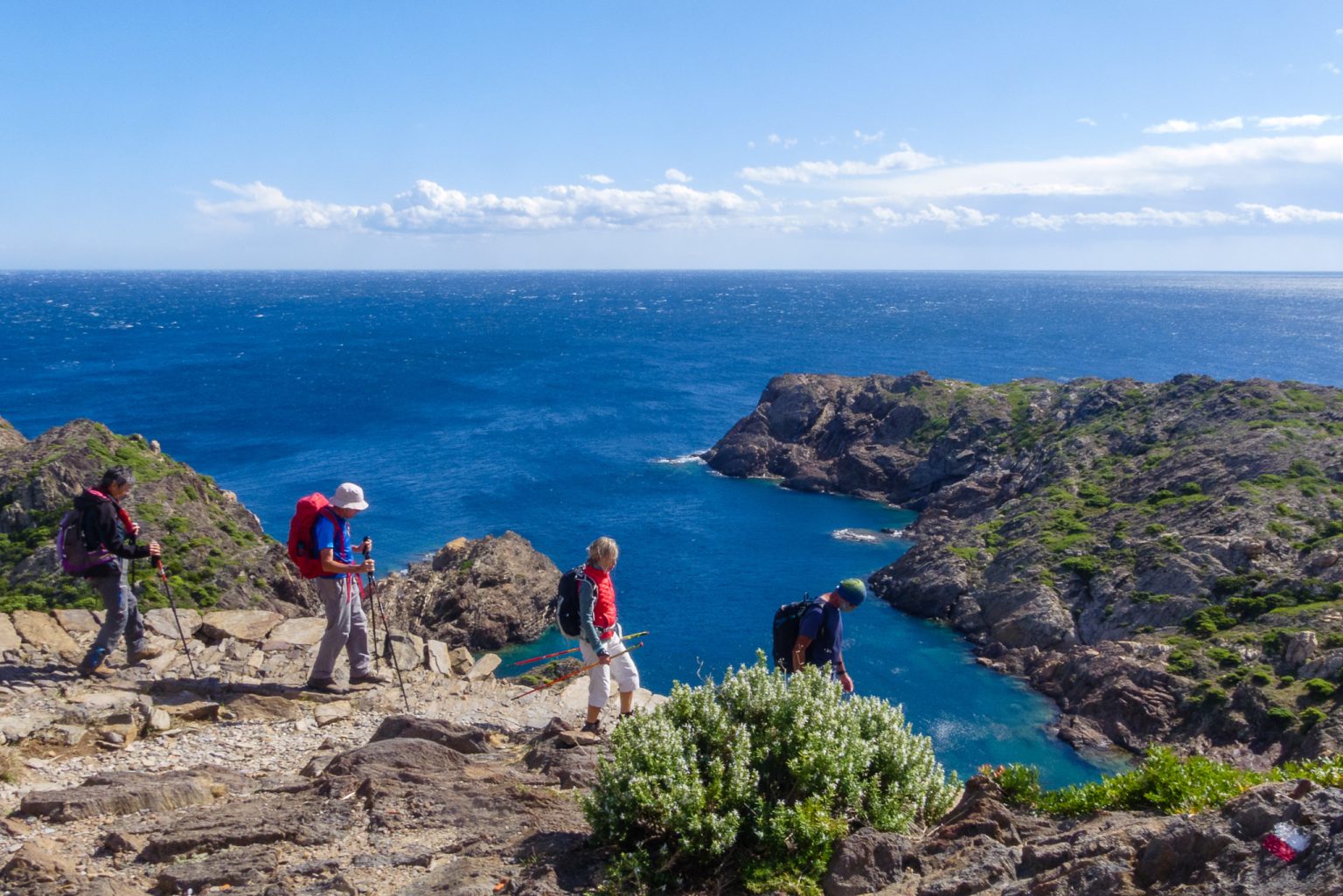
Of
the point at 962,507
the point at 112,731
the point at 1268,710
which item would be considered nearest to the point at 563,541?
the point at 962,507

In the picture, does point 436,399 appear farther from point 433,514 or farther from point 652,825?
point 652,825

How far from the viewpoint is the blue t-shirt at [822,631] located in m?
11.5

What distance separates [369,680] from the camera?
14.8 metres

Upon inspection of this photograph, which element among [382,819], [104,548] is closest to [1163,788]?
[382,819]

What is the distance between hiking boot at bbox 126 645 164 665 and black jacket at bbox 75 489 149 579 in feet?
5.69

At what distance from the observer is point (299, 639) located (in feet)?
55.5

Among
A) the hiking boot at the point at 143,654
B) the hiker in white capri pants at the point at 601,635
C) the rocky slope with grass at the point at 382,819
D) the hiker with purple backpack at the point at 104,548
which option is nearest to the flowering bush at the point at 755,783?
the rocky slope with grass at the point at 382,819

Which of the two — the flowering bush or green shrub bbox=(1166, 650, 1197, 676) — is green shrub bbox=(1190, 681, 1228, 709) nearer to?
green shrub bbox=(1166, 650, 1197, 676)

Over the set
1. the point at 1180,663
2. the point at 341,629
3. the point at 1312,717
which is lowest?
the point at 1180,663

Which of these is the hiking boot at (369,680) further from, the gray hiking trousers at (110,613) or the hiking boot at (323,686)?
the gray hiking trousers at (110,613)

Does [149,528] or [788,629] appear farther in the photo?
[149,528]

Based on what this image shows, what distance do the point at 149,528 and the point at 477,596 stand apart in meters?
13.7

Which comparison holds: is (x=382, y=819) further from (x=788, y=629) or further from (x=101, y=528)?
(x=101, y=528)

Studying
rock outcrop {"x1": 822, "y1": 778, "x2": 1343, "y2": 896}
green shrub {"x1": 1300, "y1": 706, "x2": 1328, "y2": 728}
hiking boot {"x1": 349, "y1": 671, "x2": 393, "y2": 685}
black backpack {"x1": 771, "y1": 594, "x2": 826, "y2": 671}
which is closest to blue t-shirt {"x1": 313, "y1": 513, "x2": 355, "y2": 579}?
hiking boot {"x1": 349, "y1": 671, "x2": 393, "y2": 685}
